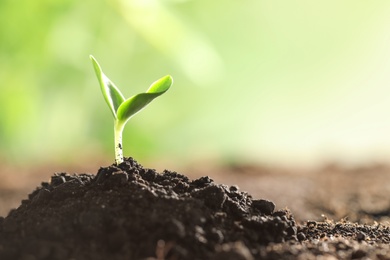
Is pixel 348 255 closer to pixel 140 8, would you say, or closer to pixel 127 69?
pixel 140 8

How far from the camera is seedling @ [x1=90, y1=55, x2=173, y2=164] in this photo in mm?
1097

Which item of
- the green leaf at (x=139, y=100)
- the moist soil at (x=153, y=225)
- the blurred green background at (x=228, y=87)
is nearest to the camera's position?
the moist soil at (x=153, y=225)

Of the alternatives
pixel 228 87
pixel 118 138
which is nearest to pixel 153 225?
pixel 118 138

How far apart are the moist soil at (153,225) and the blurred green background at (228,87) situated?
318 cm

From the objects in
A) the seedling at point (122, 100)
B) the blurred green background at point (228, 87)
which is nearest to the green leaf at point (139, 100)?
the seedling at point (122, 100)

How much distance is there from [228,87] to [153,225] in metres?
5.19

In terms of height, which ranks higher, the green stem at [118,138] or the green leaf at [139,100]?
the green leaf at [139,100]

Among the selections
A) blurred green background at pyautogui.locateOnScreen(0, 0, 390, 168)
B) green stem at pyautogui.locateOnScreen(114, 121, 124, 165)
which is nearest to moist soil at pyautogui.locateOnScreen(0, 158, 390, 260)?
green stem at pyautogui.locateOnScreen(114, 121, 124, 165)

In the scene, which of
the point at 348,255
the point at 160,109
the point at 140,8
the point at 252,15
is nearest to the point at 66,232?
the point at 348,255

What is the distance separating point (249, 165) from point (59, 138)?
5.02ft

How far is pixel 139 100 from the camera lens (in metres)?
1.10

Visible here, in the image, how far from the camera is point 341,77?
19.9 feet

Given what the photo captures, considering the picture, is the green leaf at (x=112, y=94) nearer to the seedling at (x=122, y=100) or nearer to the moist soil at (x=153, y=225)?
the seedling at (x=122, y=100)

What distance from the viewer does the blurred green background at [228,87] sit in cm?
455
